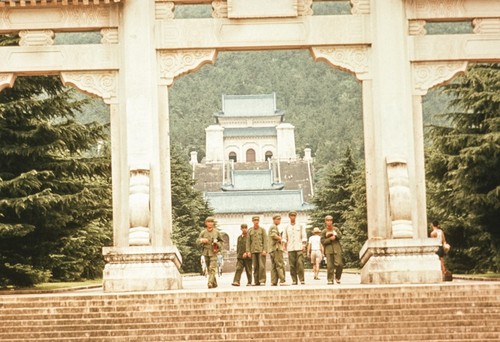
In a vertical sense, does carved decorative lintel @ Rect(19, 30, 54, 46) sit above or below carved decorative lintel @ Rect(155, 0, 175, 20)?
below

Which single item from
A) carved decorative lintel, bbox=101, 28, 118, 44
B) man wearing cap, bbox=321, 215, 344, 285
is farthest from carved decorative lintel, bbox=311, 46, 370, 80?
carved decorative lintel, bbox=101, 28, 118, 44

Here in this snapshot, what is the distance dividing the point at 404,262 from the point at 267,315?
3888 millimetres

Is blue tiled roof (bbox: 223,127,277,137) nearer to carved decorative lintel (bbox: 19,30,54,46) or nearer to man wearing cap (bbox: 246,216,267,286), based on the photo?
man wearing cap (bbox: 246,216,267,286)

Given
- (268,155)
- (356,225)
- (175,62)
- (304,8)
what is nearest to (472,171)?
(304,8)

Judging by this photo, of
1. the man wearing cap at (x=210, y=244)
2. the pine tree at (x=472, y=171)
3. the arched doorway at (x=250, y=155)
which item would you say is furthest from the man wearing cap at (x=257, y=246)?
the arched doorway at (x=250, y=155)

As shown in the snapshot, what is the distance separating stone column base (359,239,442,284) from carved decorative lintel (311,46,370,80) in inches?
122

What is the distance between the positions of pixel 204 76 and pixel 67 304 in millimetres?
113086

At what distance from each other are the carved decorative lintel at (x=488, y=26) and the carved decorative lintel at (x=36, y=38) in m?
7.46

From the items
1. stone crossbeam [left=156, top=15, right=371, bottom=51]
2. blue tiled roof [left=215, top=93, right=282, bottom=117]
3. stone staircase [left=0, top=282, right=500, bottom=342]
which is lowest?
stone staircase [left=0, top=282, right=500, bottom=342]

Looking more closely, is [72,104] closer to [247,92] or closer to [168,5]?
[168,5]

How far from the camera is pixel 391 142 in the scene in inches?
737

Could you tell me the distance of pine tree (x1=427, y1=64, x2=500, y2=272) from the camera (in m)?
23.7

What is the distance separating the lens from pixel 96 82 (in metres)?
19.0

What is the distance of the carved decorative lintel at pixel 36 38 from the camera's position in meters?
19.0
